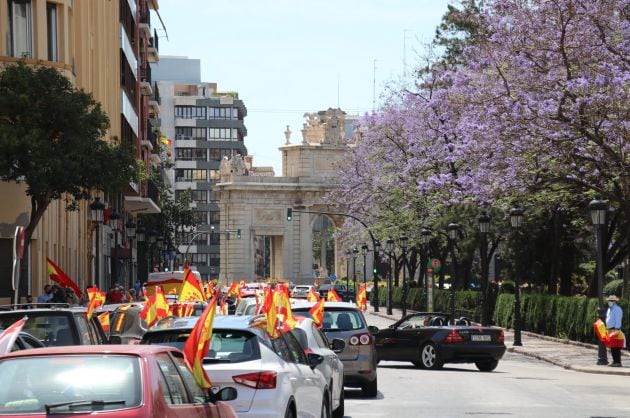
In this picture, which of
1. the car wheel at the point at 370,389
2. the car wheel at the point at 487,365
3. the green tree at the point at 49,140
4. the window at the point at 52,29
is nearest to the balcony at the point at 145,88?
the window at the point at 52,29

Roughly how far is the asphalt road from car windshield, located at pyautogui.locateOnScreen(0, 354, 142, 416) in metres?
10.6

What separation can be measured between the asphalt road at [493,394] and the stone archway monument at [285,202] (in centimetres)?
9537

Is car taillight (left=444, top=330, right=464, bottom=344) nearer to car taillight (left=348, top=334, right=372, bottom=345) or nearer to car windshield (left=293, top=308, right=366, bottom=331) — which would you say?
car windshield (left=293, top=308, right=366, bottom=331)

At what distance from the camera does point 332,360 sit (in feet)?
55.9

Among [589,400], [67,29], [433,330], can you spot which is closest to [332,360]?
[589,400]

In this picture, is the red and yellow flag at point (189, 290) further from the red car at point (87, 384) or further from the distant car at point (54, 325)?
the red car at point (87, 384)

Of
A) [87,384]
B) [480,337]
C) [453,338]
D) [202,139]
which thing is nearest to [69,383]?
[87,384]

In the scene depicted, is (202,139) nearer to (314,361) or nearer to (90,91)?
(90,91)

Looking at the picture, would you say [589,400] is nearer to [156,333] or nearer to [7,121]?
[156,333]

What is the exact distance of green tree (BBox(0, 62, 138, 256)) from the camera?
2877cm

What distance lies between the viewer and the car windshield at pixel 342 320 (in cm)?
2247

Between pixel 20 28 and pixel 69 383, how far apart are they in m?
28.6

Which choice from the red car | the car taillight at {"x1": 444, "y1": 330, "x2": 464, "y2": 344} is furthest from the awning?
the red car

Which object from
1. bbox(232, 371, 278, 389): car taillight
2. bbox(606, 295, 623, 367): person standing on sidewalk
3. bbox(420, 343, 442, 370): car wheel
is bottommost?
bbox(420, 343, 442, 370): car wheel
